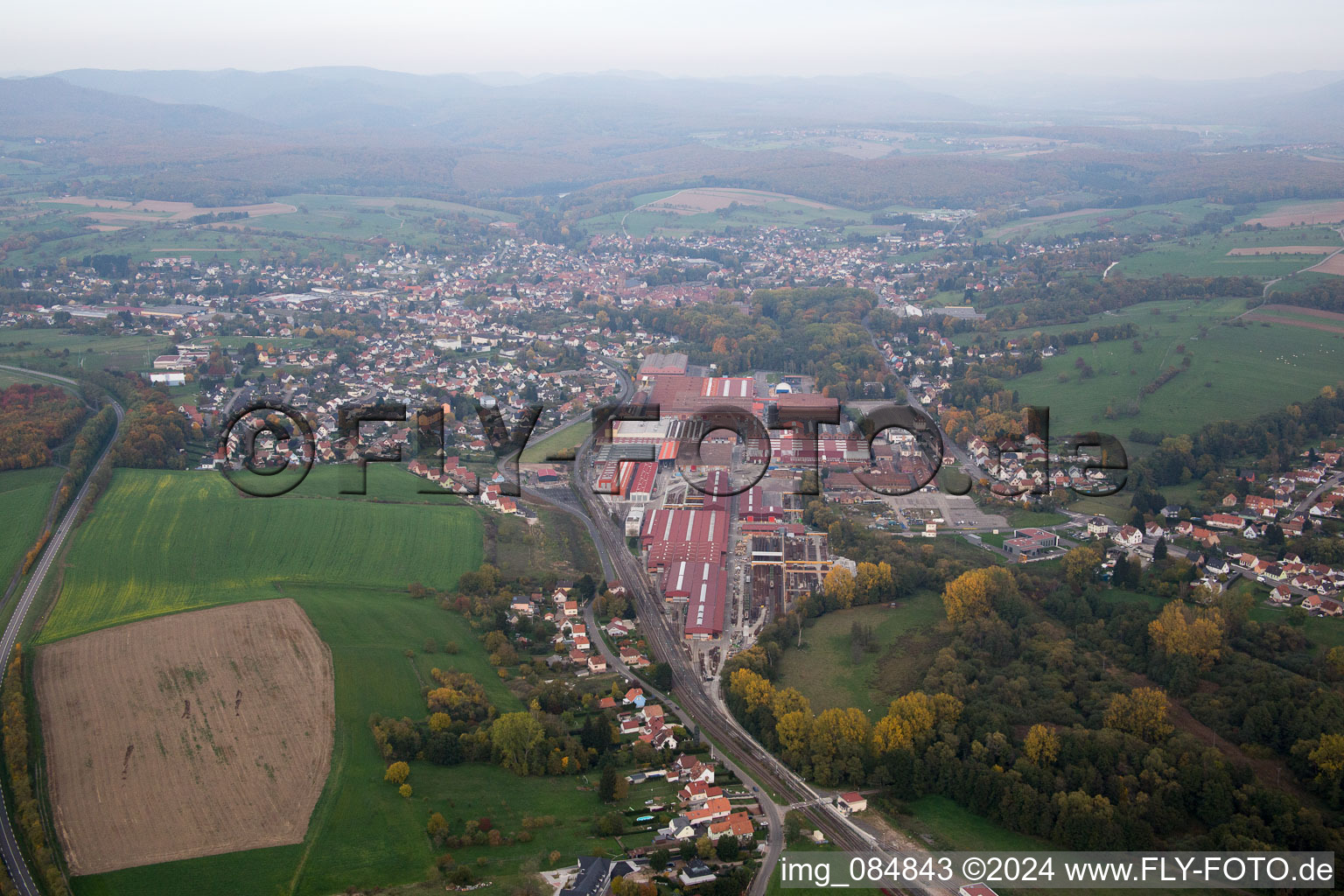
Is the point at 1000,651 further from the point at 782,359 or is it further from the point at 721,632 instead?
the point at 782,359

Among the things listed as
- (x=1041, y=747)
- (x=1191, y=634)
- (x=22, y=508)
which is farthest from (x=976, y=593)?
(x=22, y=508)

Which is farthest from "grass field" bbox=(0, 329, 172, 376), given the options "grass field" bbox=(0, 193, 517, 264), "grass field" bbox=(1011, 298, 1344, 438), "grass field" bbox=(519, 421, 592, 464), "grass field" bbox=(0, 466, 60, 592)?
"grass field" bbox=(1011, 298, 1344, 438)

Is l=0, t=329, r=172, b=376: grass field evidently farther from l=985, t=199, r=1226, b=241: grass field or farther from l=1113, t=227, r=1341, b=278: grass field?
l=985, t=199, r=1226, b=241: grass field

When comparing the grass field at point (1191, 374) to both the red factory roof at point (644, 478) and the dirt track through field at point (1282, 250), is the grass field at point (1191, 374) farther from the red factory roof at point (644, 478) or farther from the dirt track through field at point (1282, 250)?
the red factory roof at point (644, 478)

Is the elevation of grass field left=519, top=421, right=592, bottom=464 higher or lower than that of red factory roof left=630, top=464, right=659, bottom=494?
lower

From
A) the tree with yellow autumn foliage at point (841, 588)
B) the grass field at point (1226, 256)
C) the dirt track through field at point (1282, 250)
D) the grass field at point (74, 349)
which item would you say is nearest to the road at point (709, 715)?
the tree with yellow autumn foliage at point (841, 588)

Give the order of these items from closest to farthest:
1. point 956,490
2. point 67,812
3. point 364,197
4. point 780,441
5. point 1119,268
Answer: point 67,812
point 956,490
point 780,441
point 1119,268
point 364,197

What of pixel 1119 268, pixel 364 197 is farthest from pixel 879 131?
pixel 1119 268
